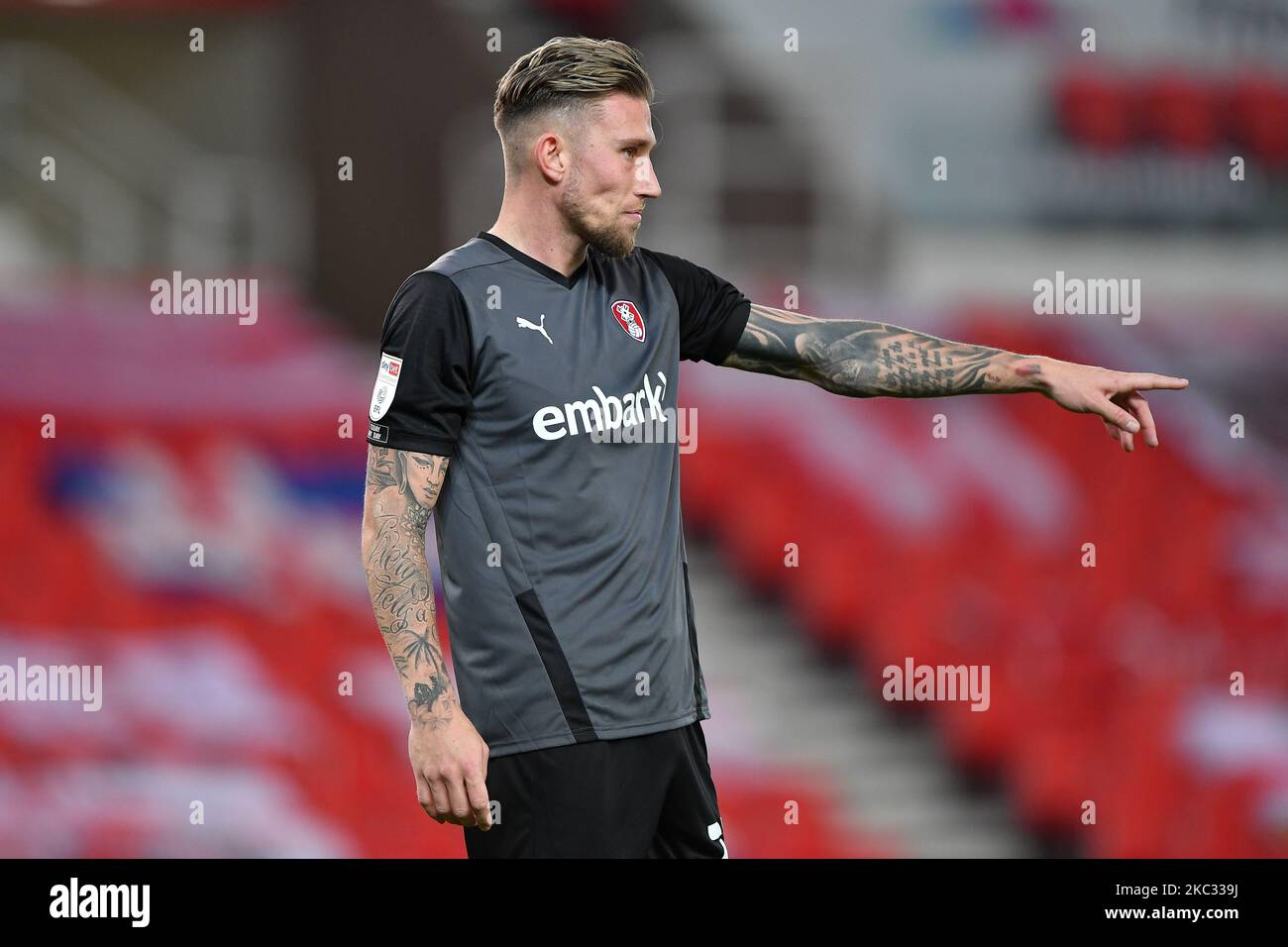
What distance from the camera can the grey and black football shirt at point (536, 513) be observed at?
7.59 ft

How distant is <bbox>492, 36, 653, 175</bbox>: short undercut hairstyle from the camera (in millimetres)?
2326

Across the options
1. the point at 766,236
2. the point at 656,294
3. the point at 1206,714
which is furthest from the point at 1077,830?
the point at 766,236

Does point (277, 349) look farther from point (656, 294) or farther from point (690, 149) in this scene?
point (656, 294)

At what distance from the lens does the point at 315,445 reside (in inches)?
285

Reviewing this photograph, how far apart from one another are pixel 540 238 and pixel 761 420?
5.62m

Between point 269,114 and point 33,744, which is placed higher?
point 269,114

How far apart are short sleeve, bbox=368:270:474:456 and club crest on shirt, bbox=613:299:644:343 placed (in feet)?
0.86

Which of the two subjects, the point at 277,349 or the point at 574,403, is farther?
the point at 277,349

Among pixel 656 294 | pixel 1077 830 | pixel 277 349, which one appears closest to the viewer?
pixel 656 294

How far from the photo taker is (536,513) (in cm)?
233

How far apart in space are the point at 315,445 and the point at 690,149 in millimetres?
3663
